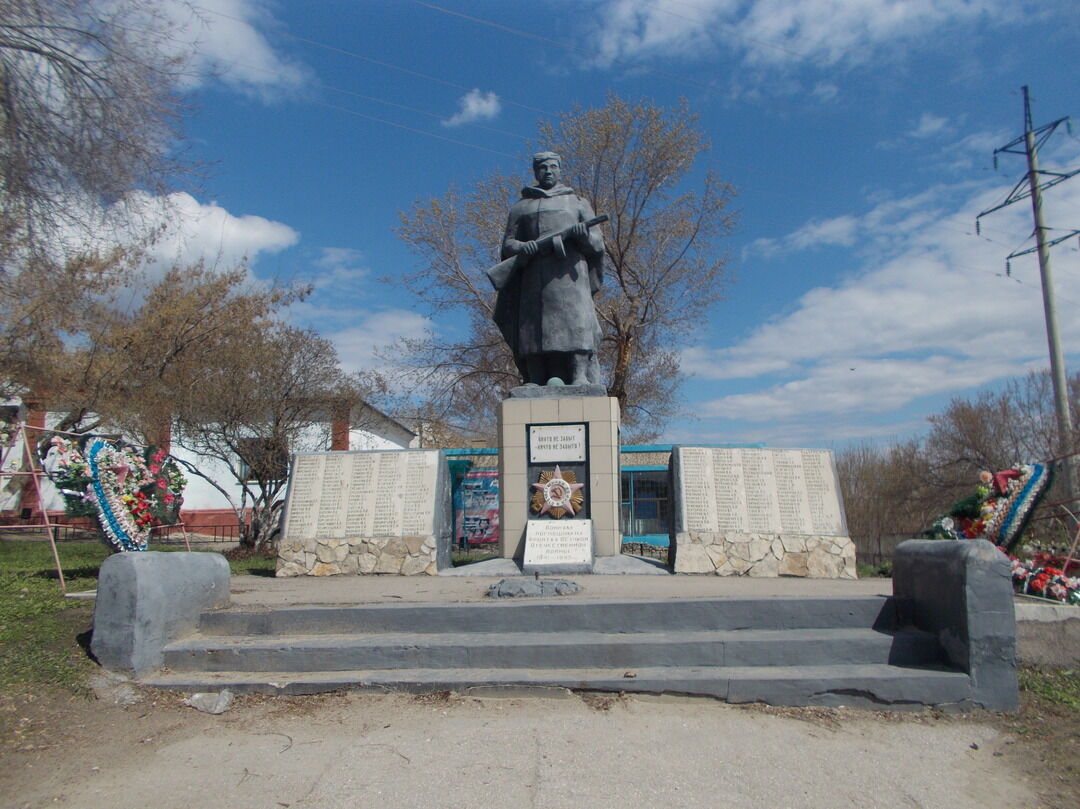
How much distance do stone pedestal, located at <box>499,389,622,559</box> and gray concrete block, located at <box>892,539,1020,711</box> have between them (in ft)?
13.7

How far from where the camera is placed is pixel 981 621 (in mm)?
3988

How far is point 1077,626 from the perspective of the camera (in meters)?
4.45

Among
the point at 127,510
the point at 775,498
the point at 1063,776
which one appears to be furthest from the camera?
the point at 775,498

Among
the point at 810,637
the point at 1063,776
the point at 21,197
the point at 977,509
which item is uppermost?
the point at 21,197

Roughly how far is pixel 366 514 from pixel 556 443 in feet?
7.23

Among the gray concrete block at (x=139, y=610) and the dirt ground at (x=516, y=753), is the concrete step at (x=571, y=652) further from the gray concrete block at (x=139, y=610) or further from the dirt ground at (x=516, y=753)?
the dirt ground at (x=516, y=753)

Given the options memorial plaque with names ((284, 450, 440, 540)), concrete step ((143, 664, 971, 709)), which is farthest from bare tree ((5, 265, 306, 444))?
concrete step ((143, 664, 971, 709))

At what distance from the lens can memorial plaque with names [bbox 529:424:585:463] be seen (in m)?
8.30

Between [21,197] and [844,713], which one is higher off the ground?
[21,197]

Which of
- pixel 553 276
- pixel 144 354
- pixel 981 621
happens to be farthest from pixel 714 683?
pixel 144 354

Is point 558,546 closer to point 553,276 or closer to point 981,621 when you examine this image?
point 553,276

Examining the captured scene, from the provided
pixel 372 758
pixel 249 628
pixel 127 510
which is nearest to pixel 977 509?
pixel 372 758

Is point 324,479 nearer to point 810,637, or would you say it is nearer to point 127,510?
point 127,510

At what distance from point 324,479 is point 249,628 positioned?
151 inches
